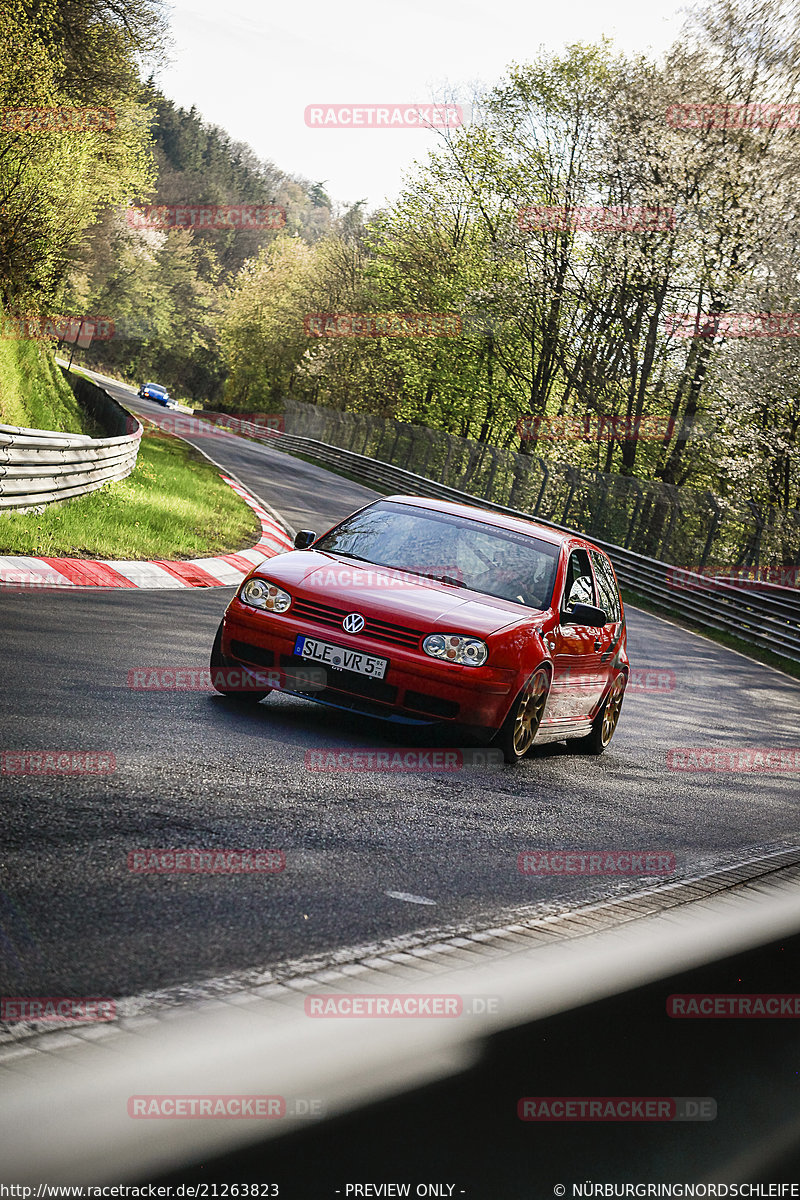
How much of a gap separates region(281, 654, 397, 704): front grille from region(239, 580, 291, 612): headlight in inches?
14.4

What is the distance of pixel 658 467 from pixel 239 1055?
42.4 metres

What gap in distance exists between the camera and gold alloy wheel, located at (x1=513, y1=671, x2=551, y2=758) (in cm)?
752

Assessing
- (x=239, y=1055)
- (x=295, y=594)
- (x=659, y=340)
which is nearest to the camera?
(x=239, y=1055)

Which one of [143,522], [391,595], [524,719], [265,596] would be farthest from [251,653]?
[143,522]

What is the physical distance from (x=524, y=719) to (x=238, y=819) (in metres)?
3.00

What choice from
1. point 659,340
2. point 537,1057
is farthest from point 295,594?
point 659,340

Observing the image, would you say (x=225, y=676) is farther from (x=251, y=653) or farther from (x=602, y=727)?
(x=602, y=727)

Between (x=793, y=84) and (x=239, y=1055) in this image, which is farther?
(x=793, y=84)

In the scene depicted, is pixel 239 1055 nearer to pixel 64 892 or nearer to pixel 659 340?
pixel 64 892

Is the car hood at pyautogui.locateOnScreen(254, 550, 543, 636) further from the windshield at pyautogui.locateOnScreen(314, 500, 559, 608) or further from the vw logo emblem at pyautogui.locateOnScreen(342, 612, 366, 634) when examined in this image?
the windshield at pyautogui.locateOnScreen(314, 500, 559, 608)

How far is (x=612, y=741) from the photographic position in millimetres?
10477

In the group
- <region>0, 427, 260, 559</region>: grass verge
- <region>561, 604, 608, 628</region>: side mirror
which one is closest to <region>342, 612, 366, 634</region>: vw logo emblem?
<region>561, 604, 608, 628</region>: side mirror

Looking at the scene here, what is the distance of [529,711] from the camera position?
25.4 ft

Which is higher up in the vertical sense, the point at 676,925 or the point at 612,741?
the point at 676,925
